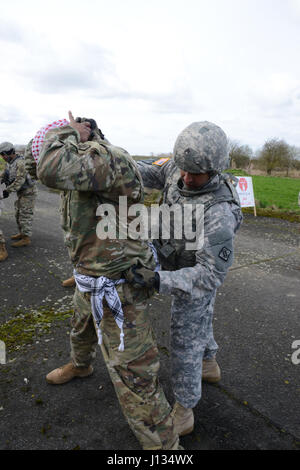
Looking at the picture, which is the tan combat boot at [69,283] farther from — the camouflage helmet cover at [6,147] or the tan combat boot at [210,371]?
the camouflage helmet cover at [6,147]

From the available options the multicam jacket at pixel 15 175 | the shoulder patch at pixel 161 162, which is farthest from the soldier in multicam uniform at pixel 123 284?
the multicam jacket at pixel 15 175

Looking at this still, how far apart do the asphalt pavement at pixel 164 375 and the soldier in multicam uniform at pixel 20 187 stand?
108cm

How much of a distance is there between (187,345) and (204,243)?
747mm

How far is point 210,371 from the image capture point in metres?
2.65

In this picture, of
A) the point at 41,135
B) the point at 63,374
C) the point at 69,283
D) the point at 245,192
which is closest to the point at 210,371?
the point at 63,374

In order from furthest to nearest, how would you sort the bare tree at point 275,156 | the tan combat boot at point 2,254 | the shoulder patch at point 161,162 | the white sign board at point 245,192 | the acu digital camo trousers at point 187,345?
the bare tree at point 275,156
the white sign board at point 245,192
the tan combat boot at point 2,254
the shoulder patch at point 161,162
the acu digital camo trousers at point 187,345

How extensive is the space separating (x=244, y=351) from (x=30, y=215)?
4583 millimetres

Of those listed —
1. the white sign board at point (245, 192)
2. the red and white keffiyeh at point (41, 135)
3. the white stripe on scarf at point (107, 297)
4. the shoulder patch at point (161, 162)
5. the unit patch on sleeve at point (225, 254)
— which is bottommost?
the white stripe on scarf at point (107, 297)

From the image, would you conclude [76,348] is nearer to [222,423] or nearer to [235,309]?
[222,423]

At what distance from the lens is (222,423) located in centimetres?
228

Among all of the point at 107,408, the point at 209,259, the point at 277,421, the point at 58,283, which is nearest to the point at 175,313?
the point at 209,259

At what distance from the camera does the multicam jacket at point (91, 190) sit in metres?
1.53

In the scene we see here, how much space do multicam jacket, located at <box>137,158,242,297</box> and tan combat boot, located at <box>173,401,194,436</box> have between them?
87 centimetres

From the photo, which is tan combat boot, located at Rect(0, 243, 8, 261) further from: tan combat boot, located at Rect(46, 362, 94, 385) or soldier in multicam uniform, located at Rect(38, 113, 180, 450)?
soldier in multicam uniform, located at Rect(38, 113, 180, 450)
